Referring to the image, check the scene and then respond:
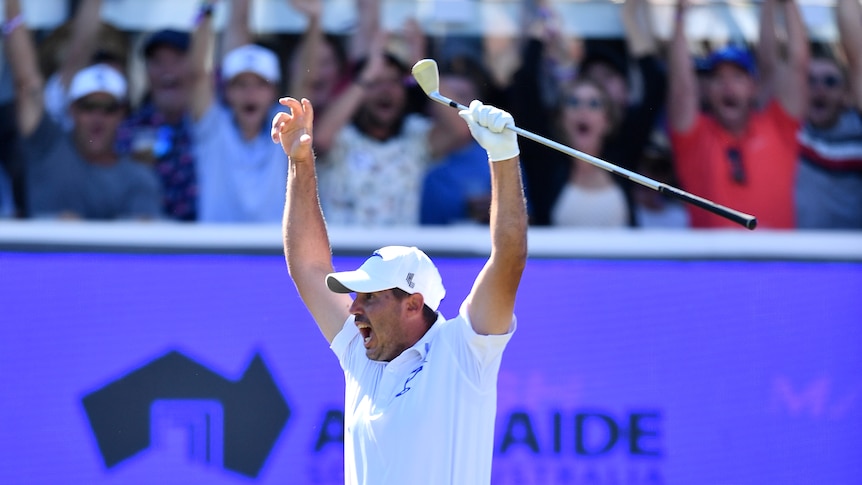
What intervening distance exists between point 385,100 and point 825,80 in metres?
1.80

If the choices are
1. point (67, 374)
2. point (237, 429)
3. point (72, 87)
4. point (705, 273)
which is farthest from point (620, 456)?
point (72, 87)

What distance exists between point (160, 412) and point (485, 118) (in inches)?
73.2

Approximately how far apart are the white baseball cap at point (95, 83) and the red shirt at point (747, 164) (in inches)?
88.6

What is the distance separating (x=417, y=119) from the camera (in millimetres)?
4691

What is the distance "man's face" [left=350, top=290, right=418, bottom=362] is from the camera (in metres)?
2.71

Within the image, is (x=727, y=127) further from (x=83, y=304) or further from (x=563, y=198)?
(x=83, y=304)

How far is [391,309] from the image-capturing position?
2.72m

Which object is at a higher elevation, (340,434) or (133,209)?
(133,209)

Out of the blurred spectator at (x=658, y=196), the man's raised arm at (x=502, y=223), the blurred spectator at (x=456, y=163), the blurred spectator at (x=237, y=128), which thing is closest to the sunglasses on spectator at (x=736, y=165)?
the blurred spectator at (x=658, y=196)

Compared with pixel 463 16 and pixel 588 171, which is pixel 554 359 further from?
pixel 463 16

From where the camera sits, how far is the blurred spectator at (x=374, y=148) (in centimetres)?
452

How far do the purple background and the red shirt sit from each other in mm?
774

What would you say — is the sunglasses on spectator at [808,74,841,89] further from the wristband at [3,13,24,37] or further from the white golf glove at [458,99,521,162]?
the wristband at [3,13,24,37]

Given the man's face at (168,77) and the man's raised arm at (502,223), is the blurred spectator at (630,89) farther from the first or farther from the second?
the man's raised arm at (502,223)
